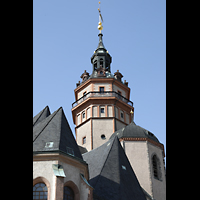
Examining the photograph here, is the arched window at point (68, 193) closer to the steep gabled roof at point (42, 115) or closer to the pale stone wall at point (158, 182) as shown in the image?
the steep gabled roof at point (42, 115)

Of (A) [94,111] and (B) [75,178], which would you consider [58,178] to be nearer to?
(B) [75,178]

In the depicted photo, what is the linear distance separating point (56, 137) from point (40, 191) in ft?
11.4

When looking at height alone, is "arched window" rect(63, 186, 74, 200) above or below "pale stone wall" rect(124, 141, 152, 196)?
below

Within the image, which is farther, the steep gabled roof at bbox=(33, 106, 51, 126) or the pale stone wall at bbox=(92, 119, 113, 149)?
the pale stone wall at bbox=(92, 119, 113, 149)

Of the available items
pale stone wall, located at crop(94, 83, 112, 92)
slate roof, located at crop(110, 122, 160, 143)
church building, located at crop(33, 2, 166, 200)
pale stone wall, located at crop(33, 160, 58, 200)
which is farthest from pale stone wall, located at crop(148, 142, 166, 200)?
pale stone wall, located at crop(33, 160, 58, 200)

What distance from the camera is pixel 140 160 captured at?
30531 mm

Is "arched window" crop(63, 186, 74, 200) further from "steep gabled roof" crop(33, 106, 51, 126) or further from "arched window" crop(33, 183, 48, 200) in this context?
"steep gabled roof" crop(33, 106, 51, 126)

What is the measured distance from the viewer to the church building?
17.5m

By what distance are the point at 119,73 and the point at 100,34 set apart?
9.91 meters

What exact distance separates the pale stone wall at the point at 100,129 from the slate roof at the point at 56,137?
17.5 m

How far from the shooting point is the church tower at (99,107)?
1555 inches

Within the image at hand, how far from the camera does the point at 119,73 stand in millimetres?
45500
